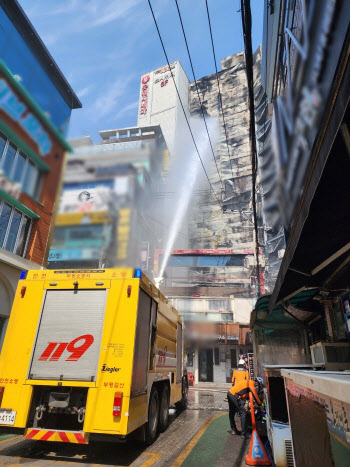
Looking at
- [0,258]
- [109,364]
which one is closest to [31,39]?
[0,258]

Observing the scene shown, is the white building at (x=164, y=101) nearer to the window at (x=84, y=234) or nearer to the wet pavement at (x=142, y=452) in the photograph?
the window at (x=84, y=234)

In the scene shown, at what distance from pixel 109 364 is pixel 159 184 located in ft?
134

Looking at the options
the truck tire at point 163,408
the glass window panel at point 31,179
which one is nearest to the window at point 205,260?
the glass window panel at point 31,179

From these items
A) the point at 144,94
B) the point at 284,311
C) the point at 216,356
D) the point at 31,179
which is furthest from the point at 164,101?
the point at 284,311

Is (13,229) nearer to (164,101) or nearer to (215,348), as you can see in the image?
(215,348)

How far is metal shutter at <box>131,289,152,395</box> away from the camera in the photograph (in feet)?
16.8

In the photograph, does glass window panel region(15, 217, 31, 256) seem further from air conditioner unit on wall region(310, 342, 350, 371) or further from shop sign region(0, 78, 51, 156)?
air conditioner unit on wall region(310, 342, 350, 371)

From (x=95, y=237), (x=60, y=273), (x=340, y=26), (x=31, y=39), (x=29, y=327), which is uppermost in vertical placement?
(x=31, y=39)

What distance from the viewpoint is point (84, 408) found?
16.0 ft

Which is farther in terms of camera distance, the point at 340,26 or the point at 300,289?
the point at 300,289

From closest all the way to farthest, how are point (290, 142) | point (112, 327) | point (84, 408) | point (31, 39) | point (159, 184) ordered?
point (84, 408) < point (112, 327) < point (290, 142) < point (31, 39) < point (159, 184)

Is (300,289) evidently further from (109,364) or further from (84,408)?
(84,408)

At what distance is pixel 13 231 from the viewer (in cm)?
A: 1180

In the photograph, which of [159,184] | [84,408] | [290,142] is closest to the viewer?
[84,408]
